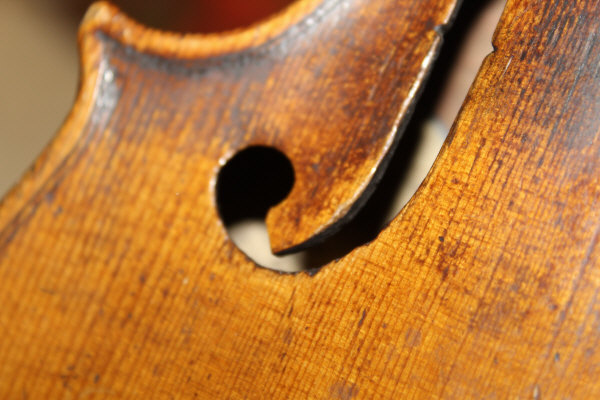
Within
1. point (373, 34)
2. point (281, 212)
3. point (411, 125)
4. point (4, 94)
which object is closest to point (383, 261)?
point (281, 212)

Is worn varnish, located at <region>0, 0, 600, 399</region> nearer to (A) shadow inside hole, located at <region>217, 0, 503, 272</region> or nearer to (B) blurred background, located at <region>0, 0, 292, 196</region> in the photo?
(A) shadow inside hole, located at <region>217, 0, 503, 272</region>

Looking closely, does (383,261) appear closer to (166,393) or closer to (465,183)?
(465,183)

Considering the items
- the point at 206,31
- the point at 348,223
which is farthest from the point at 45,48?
the point at 348,223

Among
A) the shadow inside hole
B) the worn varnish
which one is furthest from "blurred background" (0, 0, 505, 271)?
the worn varnish

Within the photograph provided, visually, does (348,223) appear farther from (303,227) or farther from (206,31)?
(206,31)

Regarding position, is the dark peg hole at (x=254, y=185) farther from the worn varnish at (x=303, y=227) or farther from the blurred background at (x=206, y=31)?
the worn varnish at (x=303, y=227)

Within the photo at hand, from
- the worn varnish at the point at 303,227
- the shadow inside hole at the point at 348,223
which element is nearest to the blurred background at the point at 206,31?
the shadow inside hole at the point at 348,223
